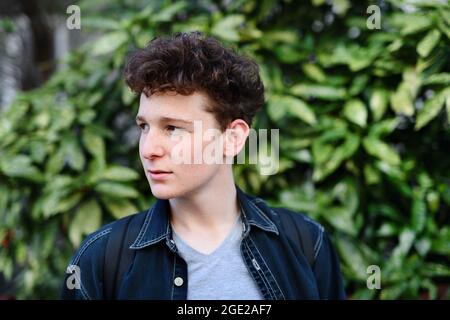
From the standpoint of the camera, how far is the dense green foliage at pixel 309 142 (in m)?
3.06

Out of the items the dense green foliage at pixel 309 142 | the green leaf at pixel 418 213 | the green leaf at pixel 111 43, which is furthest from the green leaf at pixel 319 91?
the green leaf at pixel 111 43

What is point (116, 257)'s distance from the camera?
1.81 metres

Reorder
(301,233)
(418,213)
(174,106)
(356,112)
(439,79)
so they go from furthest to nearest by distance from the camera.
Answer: (356,112), (418,213), (439,79), (301,233), (174,106)

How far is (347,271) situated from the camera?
10.2 ft

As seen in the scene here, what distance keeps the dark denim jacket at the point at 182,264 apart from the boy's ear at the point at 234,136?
0.19 meters

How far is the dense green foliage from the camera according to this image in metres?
3.06

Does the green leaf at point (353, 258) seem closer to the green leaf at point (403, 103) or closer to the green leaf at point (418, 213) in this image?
the green leaf at point (418, 213)

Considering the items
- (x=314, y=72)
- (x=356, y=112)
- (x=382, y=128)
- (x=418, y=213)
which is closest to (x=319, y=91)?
(x=314, y=72)

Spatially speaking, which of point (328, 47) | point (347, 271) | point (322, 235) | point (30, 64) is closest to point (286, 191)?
point (347, 271)

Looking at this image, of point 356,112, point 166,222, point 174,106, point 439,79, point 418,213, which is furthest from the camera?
point 356,112

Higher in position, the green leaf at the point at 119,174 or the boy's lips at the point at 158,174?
the boy's lips at the point at 158,174

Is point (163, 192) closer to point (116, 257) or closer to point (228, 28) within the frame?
point (116, 257)

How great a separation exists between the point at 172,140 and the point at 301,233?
23.9 inches
